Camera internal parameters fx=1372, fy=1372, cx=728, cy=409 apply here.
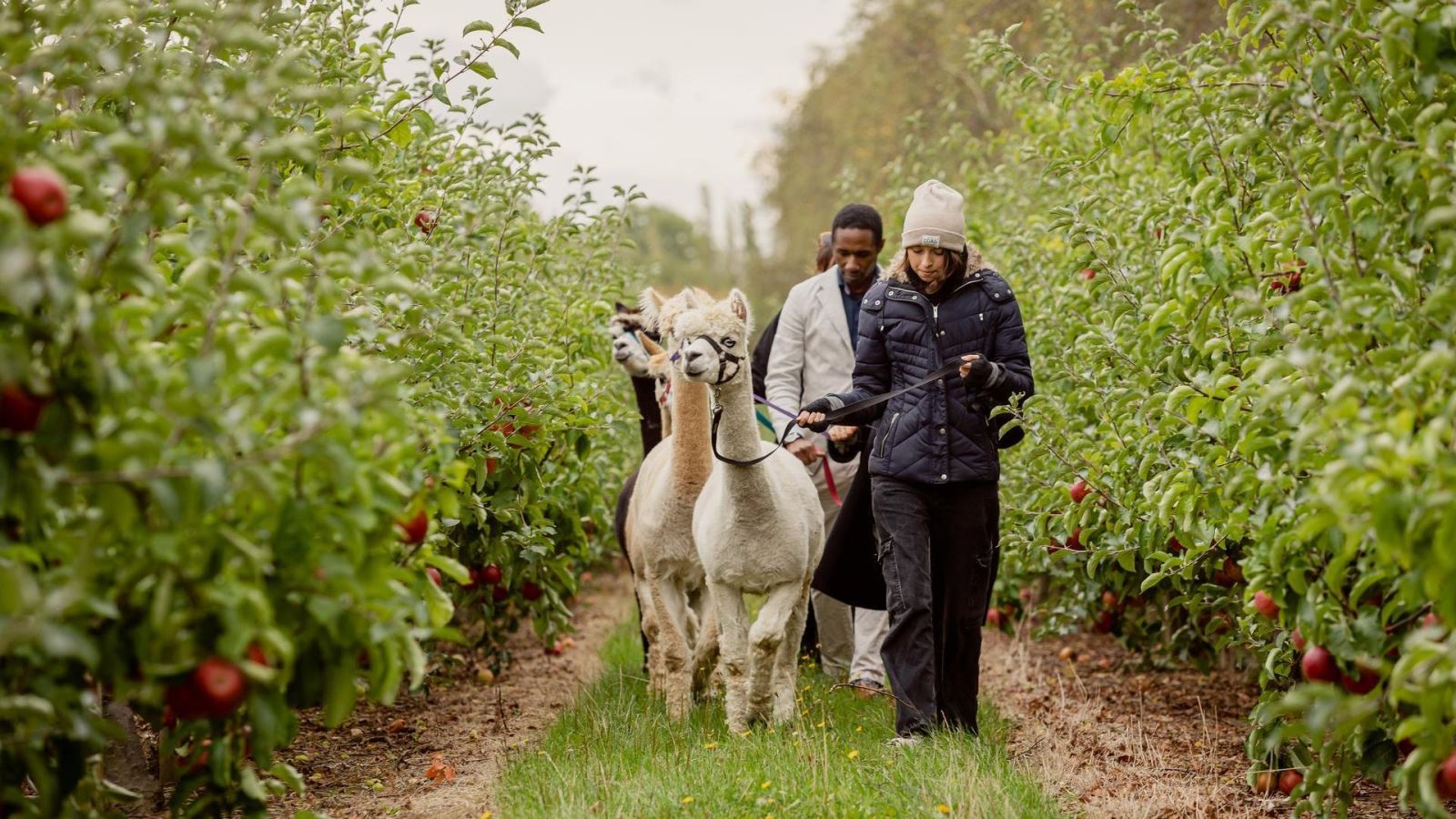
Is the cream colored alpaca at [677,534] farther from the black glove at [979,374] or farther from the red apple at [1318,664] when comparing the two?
the red apple at [1318,664]

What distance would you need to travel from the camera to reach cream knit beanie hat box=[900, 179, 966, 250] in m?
5.32

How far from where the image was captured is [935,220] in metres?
5.33

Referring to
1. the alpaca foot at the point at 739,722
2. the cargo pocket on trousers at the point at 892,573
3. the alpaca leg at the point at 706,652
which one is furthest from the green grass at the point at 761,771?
the cargo pocket on trousers at the point at 892,573

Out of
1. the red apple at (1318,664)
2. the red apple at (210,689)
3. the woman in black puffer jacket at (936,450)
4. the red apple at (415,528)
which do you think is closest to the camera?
the red apple at (210,689)

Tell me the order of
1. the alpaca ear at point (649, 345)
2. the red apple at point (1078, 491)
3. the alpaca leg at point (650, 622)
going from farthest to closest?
the alpaca ear at point (649, 345)
the alpaca leg at point (650, 622)
the red apple at point (1078, 491)

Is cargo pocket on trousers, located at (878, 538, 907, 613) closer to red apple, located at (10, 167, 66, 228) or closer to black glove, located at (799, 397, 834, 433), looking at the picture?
black glove, located at (799, 397, 834, 433)

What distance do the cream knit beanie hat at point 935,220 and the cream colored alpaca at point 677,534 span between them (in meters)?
1.11

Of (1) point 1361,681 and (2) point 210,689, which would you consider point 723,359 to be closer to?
(1) point 1361,681

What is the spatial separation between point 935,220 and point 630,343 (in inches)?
90.3

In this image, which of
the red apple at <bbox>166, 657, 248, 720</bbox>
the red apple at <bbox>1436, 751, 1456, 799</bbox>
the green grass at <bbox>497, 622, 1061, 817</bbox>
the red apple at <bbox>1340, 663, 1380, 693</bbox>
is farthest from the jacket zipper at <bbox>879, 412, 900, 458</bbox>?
the red apple at <bbox>166, 657, 248, 720</bbox>

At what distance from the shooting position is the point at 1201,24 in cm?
1325

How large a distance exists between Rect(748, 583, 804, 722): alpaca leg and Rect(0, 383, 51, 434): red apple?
344 centimetres

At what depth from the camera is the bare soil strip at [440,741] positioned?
5180 millimetres

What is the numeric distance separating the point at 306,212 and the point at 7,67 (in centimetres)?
76
